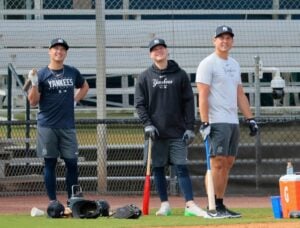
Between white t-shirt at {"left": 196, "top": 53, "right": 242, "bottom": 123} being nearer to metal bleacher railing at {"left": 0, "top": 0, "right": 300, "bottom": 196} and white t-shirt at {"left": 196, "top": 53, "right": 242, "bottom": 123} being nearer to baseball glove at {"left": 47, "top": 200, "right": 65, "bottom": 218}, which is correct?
baseball glove at {"left": 47, "top": 200, "right": 65, "bottom": 218}

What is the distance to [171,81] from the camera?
→ 10.6m

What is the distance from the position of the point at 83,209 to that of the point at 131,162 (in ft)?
13.7

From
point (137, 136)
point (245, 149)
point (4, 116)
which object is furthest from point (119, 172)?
point (4, 116)

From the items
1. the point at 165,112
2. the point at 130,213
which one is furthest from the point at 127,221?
the point at 165,112

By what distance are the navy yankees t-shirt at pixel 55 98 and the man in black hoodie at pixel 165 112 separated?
813 millimetres

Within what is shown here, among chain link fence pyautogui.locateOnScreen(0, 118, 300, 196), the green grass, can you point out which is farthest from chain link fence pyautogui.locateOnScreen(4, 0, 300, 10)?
the green grass

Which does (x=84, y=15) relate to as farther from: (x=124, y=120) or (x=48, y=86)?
(x=48, y=86)

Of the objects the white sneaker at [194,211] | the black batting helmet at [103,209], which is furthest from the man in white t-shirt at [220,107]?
the black batting helmet at [103,209]

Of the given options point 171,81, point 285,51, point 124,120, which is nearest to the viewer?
point 171,81

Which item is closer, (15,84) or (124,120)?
(124,120)

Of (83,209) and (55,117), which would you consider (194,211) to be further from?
(55,117)

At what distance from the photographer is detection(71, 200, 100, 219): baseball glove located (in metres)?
10.1

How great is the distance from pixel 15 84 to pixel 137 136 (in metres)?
3.23

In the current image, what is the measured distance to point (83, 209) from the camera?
33.4ft
